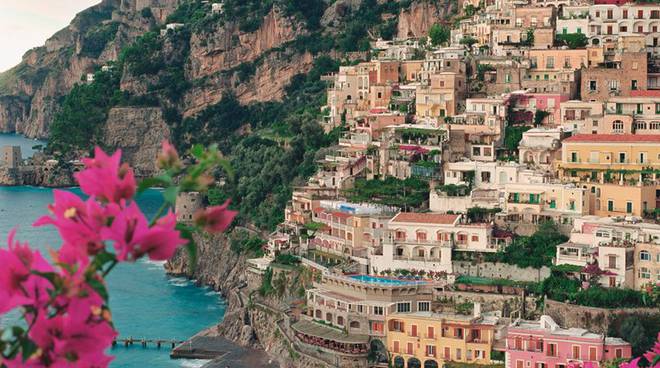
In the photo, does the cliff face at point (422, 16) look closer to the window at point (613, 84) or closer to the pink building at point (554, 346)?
the window at point (613, 84)

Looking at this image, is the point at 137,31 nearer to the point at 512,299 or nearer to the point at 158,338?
the point at 158,338

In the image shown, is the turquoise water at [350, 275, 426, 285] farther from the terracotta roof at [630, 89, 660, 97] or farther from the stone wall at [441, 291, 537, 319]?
the terracotta roof at [630, 89, 660, 97]

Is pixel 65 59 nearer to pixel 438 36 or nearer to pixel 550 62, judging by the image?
pixel 438 36

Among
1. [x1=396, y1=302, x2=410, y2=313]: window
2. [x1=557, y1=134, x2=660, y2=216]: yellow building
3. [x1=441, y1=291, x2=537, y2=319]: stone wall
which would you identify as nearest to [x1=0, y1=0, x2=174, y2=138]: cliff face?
[x1=557, y1=134, x2=660, y2=216]: yellow building

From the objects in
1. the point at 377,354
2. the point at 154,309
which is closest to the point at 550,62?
the point at 154,309

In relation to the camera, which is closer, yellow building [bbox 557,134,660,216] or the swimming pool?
the swimming pool
